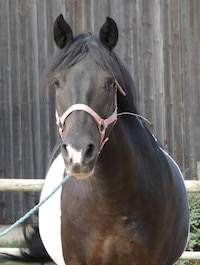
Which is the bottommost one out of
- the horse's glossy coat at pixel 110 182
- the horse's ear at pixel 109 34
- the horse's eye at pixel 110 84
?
the horse's glossy coat at pixel 110 182

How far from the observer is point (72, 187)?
354 cm

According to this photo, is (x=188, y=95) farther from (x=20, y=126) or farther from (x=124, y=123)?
(x=124, y=123)

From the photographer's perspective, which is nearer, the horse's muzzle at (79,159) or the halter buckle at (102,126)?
the horse's muzzle at (79,159)

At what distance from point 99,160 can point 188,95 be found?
19.2ft

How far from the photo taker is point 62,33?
3268mm

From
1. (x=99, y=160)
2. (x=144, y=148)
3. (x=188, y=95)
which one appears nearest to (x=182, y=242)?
(x=144, y=148)

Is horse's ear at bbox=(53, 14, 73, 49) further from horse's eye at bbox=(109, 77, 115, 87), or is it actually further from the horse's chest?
the horse's chest

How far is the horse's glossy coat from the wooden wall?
3861mm

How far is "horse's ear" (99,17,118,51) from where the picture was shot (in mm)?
3193

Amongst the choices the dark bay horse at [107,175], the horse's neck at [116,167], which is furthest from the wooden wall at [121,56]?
the horse's neck at [116,167]

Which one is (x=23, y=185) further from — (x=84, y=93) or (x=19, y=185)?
(x=84, y=93)

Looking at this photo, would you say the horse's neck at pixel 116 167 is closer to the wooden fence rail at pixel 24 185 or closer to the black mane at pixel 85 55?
the black mane at pixel 85 55

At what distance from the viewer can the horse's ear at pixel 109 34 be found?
3.19m

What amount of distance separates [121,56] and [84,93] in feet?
18.1
